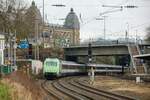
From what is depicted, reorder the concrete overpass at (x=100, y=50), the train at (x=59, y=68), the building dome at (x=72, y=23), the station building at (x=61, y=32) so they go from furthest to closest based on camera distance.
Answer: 1. the building dome at (x=72, y=23)
2. the station building at (x=61, y=32)
3. the concrete overpass at (x=100, y=50)
4. the train at (x=59, y=68)

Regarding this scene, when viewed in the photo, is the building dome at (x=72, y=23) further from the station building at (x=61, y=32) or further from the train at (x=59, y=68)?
the train at (x=59, y=68)

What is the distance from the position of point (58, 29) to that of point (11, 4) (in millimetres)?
78443

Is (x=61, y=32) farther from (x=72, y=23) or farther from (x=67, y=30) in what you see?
(x=72, y=23)

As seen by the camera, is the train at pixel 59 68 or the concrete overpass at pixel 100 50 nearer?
the train at pixel 59 68

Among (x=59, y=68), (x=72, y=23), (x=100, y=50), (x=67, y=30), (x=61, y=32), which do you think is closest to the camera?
(x=59, y=68)

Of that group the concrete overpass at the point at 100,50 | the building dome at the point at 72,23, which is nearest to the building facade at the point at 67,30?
the building dome at the point at 72,23

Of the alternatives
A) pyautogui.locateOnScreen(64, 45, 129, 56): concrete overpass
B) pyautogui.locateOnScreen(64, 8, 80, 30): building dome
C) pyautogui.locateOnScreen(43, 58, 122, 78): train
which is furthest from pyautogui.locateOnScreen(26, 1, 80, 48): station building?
pyautogui.locateOnScreen(43, 58, 122, 78): train

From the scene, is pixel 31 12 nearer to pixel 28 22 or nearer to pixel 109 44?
pixel 28 22

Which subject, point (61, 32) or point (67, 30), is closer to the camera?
point (67, 30)

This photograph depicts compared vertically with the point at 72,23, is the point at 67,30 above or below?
below

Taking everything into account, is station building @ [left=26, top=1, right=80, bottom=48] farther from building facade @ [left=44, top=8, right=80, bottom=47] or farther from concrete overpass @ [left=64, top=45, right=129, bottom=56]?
concrete overpass @ [left=64, top=45, right=129, bottom=56]

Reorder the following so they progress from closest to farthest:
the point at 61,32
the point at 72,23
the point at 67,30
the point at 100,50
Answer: the point at 100,50
the point at 72,23
the point at 67,30
the point at 61,32

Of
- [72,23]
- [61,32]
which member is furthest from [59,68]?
[61,32]

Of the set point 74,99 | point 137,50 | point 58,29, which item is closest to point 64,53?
point 137,50
